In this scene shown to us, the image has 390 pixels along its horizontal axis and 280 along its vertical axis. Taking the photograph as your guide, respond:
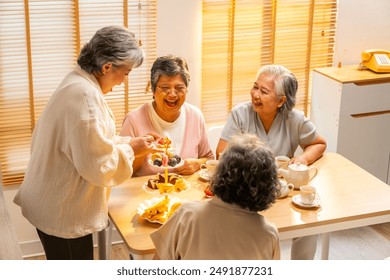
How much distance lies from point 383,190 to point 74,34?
1.73 metres

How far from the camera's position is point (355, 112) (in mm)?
3830

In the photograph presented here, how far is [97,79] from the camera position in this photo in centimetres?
233

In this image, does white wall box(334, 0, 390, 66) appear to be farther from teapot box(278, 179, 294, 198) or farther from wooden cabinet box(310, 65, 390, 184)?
teapot box(278, 179, 294, 198)

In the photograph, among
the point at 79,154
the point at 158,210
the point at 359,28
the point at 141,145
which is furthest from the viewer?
the point at 359,28

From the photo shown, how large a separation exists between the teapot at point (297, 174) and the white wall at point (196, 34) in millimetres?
1176

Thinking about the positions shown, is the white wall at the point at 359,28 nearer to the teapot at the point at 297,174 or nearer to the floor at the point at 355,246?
the floor at the point at 355,246

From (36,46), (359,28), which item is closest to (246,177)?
(36,46)

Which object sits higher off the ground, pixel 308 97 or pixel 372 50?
pixel 372 50

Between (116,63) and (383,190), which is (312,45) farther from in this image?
(116,63)

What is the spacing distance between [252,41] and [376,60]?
2.44 ft

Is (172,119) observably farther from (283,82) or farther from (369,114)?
(369,114)

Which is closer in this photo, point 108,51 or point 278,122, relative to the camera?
point 108,51

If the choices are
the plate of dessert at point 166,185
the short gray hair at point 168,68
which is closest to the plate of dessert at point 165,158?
the plate of dessert at point 166,185
